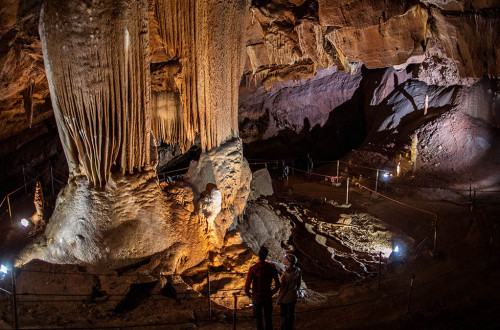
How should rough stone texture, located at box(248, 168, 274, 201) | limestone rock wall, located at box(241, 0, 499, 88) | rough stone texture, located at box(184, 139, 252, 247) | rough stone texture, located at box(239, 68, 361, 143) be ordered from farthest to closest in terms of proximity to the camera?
rough stone texture, located at box(239, 68, 361, 143) < rough stone texture, located at box(248, 168, 274, 201) < rough stone texture, located at box(184, 139, 252, 247) < limestone rock wall, located at box(241, 0, 499, 88)

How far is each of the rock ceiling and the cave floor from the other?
3.39 metres

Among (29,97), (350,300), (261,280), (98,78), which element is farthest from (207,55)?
(350,300)

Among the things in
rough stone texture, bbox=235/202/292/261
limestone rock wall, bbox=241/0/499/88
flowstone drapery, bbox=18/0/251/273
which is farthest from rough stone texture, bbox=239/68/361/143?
flowstone drapery, bbox=18/0/251/273

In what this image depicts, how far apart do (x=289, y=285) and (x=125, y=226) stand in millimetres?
2864

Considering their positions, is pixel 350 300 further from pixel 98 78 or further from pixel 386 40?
pixel 386 40

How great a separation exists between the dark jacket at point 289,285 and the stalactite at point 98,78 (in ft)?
10.5

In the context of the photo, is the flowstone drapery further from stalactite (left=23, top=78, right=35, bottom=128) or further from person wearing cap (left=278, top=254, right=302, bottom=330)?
stalactite (left=23, top=78, right=35, bottom=128)

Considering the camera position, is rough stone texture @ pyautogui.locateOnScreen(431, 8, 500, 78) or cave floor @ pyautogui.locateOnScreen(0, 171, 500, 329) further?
rough stone texture @ pyautogui.locateOnScreen(431, 8, 500, 78)

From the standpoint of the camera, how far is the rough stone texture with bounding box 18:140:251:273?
208 inches

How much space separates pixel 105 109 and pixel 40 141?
8.40m

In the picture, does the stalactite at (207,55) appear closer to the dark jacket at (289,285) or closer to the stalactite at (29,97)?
the stalactite at (29,97)

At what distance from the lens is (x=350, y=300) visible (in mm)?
5574

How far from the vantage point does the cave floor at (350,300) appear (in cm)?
424

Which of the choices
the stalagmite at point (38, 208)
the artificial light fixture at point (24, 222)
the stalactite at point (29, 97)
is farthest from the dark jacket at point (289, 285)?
the stalactite at point (29, 97)
